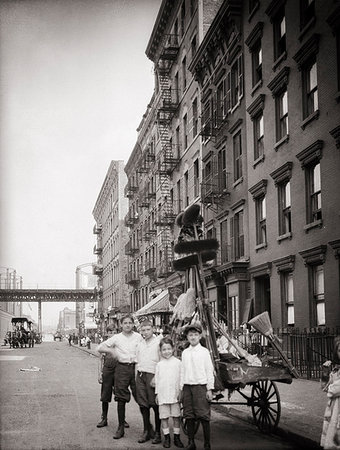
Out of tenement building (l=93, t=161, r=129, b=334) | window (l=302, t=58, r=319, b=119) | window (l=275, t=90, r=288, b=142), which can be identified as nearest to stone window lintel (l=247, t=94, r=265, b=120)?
window (l=275, t=90, r=288, b=142)

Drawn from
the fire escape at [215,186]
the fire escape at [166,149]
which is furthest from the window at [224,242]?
the fire escape at [166,149]

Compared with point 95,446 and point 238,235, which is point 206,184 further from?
point 95,446

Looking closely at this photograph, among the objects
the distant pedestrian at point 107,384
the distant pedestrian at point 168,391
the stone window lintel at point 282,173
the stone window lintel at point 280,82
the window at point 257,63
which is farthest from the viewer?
the window at point 257,63

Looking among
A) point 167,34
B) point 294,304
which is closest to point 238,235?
point 294,304

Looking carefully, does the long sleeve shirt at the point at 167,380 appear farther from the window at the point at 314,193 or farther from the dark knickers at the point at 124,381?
the window at the point at 314,193

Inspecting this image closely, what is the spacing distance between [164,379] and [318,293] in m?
11.6

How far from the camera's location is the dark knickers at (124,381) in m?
10.1

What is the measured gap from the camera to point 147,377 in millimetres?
9875

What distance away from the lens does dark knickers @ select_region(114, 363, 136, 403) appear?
10.1 metres

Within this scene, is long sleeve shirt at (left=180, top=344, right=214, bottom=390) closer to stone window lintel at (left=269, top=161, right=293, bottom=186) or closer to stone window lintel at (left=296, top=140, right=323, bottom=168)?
stone window lintel at (left=296, top=140, right=323, bottom=168)

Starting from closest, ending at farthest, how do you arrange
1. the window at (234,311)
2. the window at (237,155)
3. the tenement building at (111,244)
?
the window at (234,311) → the window at (237,155) → the tenement building at (111,244)

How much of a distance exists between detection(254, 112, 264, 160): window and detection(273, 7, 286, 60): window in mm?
2677

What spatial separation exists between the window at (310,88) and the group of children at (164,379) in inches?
483

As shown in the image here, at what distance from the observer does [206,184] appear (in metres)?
29.3
